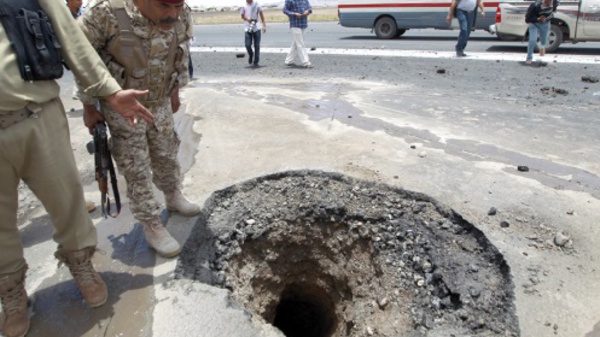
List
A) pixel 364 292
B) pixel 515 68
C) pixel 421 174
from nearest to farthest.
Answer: pixel 364 292
pixel 421 174
pixel 515 68

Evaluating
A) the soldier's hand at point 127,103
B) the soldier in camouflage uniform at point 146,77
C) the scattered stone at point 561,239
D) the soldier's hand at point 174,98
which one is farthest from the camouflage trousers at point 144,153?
the scattered stone at point 561,239

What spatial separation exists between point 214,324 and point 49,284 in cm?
117

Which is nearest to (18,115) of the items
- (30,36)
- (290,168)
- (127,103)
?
(30,36)

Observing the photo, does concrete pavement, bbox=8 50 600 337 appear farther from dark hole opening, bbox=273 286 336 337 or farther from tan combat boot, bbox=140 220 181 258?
dark hole opening, bbox=273 286 336 337

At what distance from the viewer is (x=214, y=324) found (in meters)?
2.44

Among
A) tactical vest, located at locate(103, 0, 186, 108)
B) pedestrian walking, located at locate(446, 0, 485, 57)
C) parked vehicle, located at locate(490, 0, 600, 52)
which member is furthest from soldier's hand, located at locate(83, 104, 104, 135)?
parked vehicle, located at locate(490, 0, 600, 52)

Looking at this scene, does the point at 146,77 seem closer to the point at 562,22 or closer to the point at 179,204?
the point at 179,204

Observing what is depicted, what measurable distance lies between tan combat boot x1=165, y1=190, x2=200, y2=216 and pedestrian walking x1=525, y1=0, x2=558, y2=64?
28.0ft

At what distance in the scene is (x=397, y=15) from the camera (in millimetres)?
13055

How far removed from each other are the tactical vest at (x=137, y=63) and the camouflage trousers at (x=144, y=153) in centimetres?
15

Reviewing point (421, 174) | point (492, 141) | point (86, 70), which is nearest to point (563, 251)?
point (421, 174)

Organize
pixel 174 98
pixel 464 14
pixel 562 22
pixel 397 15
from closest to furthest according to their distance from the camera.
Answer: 1. pixel 174 98
2. pixel 464 14
3. pixel 562 22
4. pixel 397 15

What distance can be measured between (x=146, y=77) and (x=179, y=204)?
3.70 feet

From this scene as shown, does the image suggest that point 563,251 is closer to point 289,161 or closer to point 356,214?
point 356,214
